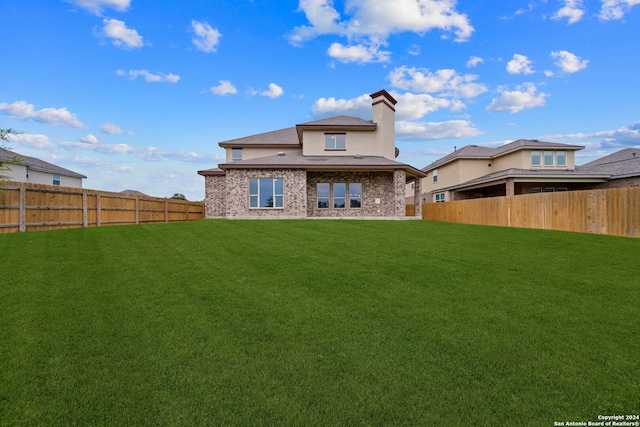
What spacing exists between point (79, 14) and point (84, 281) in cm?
1257

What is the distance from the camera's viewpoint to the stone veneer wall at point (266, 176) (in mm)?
20250

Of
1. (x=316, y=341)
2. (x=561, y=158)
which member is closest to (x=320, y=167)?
(x=316, y=341)

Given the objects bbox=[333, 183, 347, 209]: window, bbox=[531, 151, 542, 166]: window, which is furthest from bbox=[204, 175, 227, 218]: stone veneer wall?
bbox=[531, 151, 542, 166]: window

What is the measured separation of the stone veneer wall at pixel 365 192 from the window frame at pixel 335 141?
249cm

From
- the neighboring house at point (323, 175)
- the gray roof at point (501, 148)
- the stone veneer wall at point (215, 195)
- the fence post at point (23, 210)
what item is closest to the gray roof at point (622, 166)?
the gray roof at point (501, 148)

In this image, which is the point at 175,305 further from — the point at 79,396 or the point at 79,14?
the point at 79,14

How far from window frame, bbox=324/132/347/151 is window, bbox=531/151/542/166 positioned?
53.5ft

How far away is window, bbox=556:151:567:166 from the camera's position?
27.5m

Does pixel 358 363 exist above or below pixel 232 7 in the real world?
below

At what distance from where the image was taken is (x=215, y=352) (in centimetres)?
360

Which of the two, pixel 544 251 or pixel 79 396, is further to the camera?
pixel 544 251

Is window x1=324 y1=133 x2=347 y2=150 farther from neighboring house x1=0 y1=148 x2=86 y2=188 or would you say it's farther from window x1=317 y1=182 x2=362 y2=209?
neighboring house x1=0 y1=148 x2=86 y2=188

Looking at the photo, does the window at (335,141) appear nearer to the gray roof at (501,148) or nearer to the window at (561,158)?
the gray roof at (501,148)

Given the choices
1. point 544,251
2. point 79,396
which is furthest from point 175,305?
point 544,251
